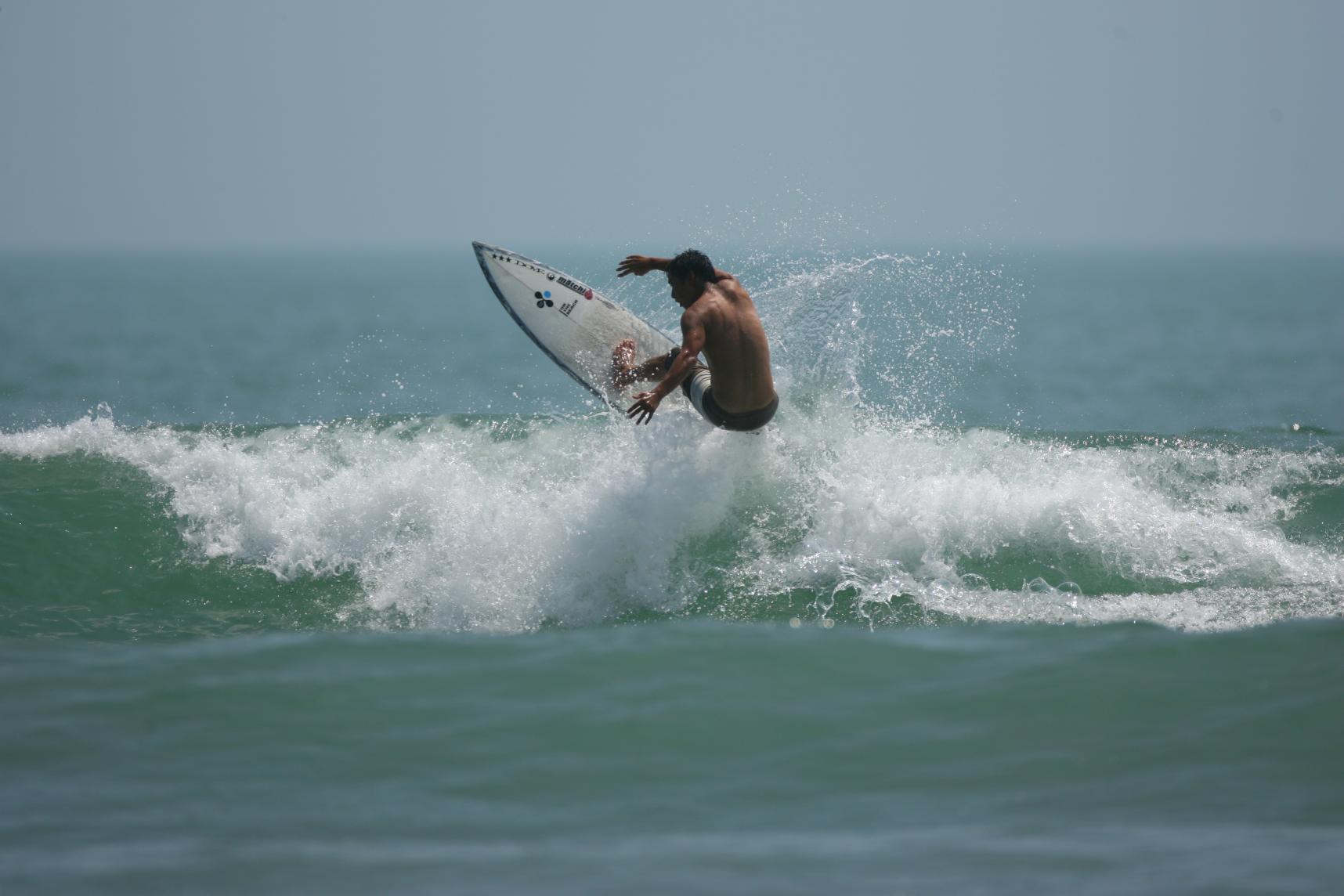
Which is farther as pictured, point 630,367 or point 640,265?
point 630,367

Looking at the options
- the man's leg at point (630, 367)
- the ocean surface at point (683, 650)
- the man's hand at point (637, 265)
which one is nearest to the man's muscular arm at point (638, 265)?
the man's hand at point (637, 265)

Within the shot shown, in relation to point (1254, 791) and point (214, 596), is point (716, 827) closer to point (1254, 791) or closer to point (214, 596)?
point (1254, 791)

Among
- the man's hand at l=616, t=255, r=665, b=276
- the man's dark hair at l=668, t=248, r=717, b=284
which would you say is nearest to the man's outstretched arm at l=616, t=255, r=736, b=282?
the man's hand at l=616, t=255, r=665, b=276

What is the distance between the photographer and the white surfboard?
31.4 feet

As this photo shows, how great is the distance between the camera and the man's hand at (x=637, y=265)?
325 inches

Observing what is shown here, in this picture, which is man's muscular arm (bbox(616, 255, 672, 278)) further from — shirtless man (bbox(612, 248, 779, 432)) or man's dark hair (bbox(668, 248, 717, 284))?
man's dark hair (bbox(668, 248, 717, 284))

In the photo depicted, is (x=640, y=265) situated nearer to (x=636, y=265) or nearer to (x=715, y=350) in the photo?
(x=636, y=265)

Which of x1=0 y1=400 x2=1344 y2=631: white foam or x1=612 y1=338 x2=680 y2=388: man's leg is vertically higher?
x1=612 y1=338 x2=680 y2=388: man's leg

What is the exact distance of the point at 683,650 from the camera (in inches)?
255

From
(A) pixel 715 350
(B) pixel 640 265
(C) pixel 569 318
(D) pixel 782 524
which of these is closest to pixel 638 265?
(B) pixel 640 265

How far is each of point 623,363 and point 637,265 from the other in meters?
1.19

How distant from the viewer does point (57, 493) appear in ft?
31.6

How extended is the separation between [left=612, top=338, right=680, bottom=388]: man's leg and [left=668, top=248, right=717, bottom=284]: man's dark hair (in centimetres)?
92

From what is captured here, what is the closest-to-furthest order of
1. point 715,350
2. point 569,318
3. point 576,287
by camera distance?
point 715,350
point 569,318
point 576,287
